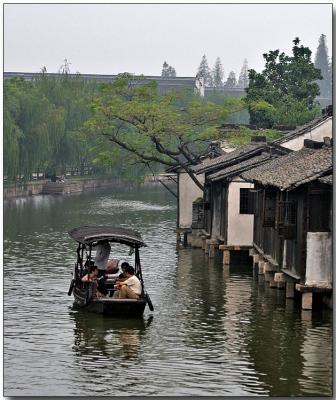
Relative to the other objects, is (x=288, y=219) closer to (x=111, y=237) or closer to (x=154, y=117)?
(x=111, y=237)

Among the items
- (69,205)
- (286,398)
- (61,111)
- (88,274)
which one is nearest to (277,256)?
(88,274)

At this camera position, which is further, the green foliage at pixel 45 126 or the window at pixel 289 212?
the green foliage at pixel 45 126

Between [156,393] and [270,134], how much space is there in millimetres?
34361

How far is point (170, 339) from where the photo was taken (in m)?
25.4

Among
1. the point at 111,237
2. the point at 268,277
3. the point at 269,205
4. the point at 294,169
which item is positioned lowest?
the point at 268,277

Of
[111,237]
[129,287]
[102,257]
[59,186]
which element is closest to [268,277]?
[102,257]

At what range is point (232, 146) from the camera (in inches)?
2100

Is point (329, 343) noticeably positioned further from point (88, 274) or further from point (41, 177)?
point (41, 177)

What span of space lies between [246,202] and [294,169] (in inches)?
367

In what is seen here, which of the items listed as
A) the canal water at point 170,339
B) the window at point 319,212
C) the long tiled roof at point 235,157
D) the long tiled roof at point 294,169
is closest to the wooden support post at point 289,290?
the canal water at point 170,339

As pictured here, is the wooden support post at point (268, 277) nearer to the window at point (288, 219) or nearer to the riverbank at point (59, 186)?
the window at point (288, 219)

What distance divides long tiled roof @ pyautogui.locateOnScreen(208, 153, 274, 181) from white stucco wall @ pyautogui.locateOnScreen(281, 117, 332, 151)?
2083 millimetres

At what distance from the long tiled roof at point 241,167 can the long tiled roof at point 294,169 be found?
1777 millimetres

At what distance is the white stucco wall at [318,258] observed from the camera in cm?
2658
